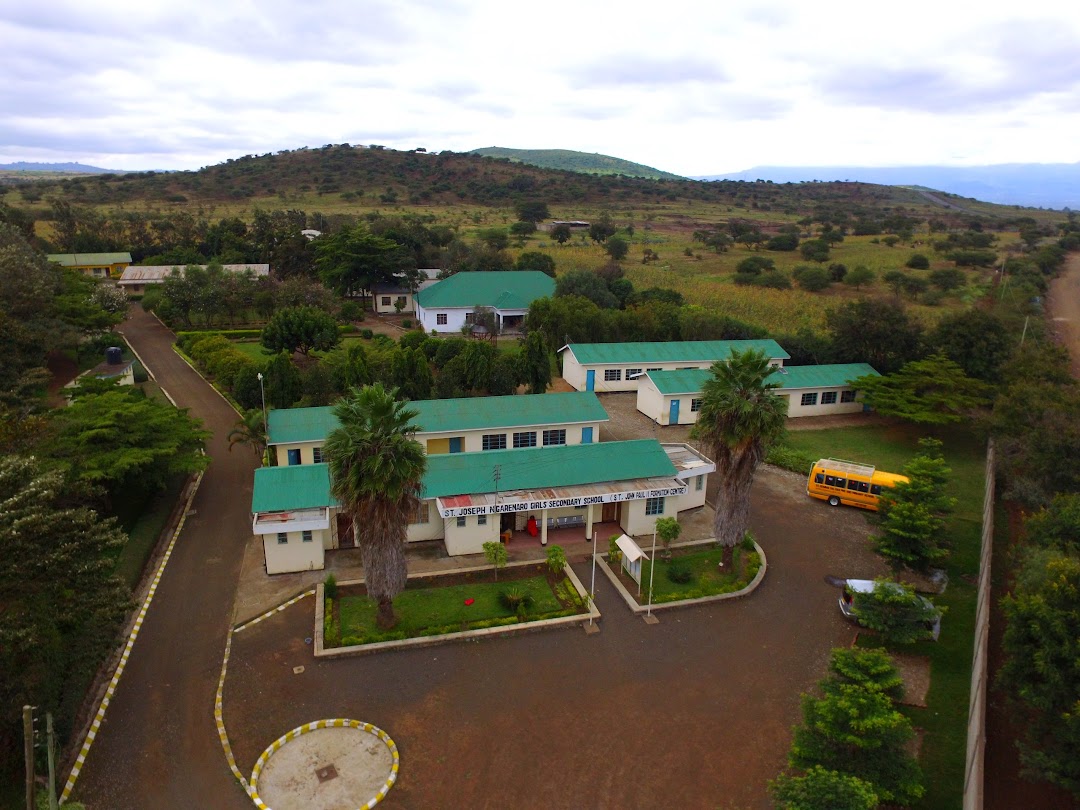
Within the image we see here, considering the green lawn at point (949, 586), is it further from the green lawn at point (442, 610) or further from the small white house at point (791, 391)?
the green lawn at point (442, 610)

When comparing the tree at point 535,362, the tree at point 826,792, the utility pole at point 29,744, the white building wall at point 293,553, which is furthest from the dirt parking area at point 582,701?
the tree at point 535,362

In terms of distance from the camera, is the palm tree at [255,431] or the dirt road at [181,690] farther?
the palm tree at [255,431]

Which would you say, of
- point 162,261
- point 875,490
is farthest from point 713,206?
point 875,490

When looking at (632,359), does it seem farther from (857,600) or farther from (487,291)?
(857,600)

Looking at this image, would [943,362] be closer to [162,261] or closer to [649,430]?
[649,430]

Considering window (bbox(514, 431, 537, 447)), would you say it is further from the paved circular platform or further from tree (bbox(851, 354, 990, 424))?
tree (bbox(851, 354, 990, 424))
